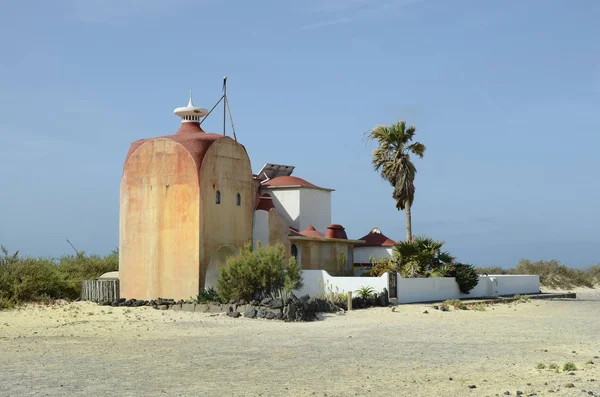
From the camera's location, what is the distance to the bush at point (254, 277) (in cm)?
→ 2572

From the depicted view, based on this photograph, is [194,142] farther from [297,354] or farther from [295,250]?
[297,354]

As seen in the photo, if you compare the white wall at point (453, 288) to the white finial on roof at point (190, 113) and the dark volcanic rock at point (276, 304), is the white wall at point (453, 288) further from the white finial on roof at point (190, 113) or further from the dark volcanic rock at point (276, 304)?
the white finial on roof at point (190, 113)

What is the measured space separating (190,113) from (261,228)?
578 centimetres

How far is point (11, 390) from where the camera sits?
1127 centimetres

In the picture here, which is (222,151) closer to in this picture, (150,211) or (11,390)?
(150,211)

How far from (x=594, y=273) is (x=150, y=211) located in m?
35.6

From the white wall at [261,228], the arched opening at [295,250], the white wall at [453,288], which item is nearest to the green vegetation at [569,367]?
the white wall at [453,288]

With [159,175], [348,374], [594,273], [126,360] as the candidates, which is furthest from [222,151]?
[594,273]

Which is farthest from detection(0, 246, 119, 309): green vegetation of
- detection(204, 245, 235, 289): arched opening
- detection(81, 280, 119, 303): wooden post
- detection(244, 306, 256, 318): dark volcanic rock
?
detection(244, 306, 256, 318): dark volcanic rock

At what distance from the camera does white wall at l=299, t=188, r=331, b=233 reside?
121 ft

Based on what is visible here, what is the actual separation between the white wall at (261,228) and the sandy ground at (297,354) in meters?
7.79

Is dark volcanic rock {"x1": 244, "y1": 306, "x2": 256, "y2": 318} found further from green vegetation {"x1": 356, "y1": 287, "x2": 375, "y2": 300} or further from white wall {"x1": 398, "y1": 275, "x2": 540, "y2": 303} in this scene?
white wall {"x1": 398, "y1": 275, "x2": 540, "y2": 303}

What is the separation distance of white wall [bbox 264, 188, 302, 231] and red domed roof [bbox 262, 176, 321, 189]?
30 centimetres

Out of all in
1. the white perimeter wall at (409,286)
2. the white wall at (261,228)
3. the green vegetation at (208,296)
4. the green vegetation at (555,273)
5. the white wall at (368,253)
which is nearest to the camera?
the green vegetation at (208,296)
